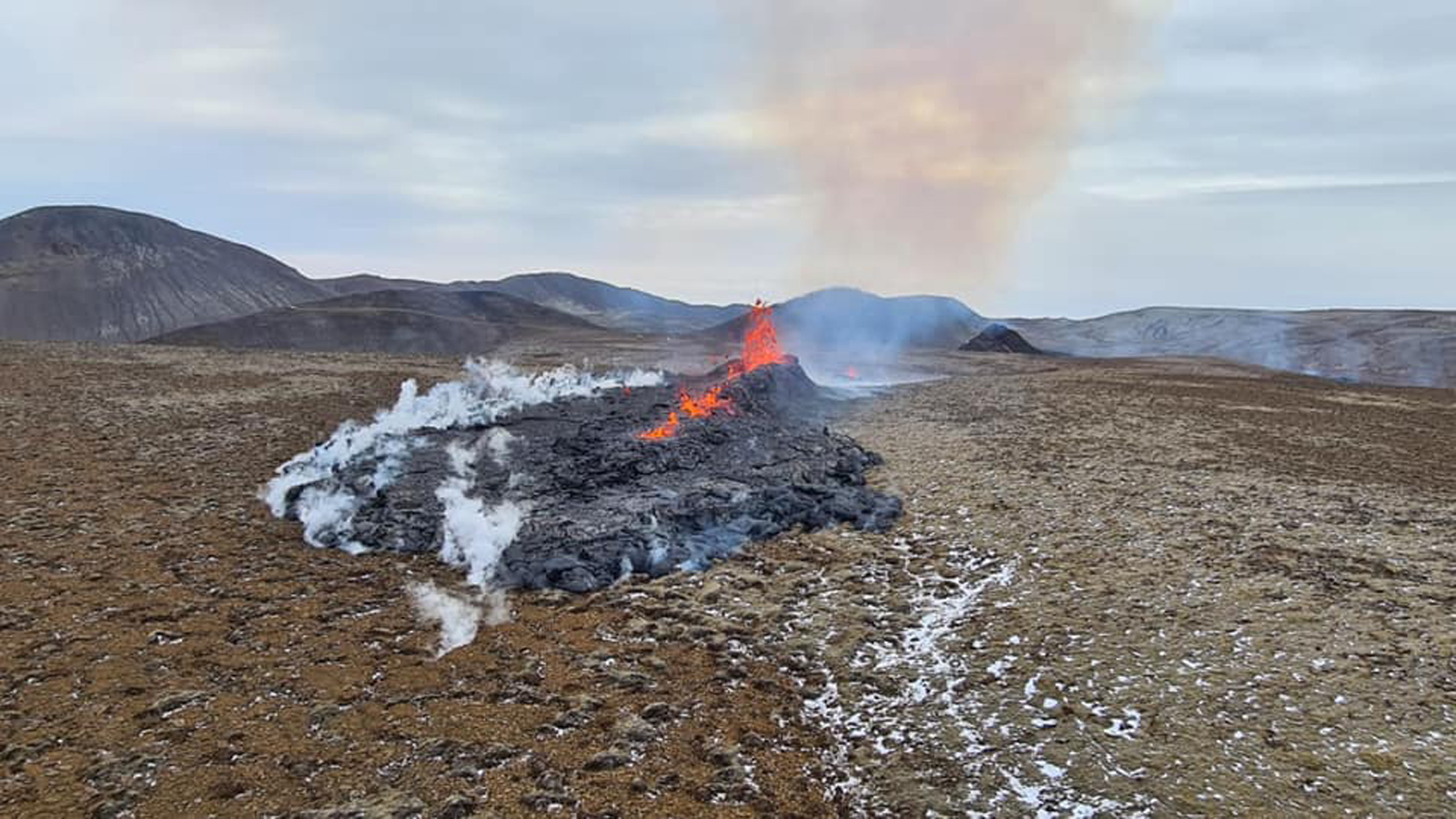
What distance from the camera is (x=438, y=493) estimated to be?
1842 centimetres

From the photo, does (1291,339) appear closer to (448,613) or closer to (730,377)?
(730,377)

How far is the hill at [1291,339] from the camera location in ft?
267

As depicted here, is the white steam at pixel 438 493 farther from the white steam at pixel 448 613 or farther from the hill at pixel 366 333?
the hill at pixel 366 333

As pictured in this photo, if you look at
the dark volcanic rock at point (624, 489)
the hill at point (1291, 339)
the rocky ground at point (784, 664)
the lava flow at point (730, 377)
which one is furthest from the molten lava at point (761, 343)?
the hill at point (1291, 339)

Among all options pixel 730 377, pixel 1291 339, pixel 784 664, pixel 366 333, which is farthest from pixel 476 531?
pixel 1291 339

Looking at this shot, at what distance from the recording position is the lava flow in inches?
947

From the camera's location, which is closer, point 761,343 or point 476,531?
point 476,531

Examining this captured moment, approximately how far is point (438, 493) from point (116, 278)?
7715 inches

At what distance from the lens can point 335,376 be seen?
128 ft

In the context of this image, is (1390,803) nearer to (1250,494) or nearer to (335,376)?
(1250,494)

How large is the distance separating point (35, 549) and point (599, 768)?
12929 mm

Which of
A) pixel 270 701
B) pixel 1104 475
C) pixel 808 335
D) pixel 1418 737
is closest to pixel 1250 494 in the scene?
pixel 1104 475

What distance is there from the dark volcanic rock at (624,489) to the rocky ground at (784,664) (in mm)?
960

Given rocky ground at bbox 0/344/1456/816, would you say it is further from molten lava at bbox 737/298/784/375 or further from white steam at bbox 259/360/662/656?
molten lava at bbox 737/298/784/375
